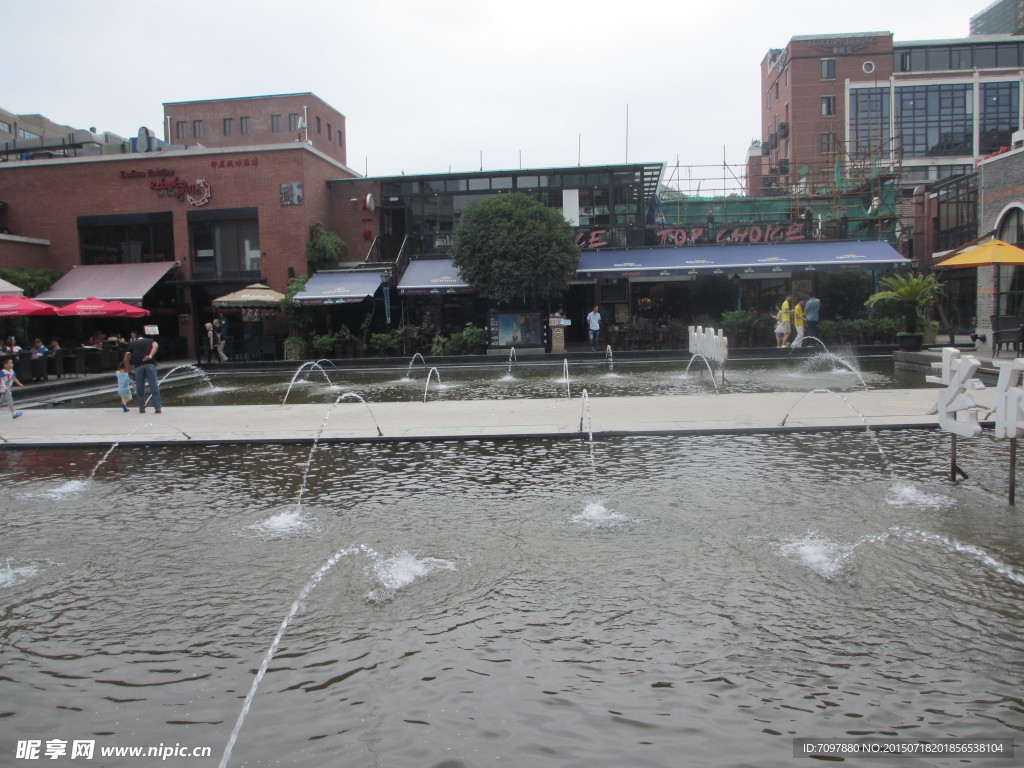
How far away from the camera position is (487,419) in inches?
505

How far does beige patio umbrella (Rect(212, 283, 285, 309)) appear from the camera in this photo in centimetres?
2753

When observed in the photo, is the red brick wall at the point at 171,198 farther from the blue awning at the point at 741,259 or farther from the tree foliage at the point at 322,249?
the blue awning at the point at 741,259

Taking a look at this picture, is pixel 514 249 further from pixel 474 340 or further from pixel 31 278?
pixel 31 278

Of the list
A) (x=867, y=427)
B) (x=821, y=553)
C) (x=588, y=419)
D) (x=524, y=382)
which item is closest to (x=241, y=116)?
(x=524, y=382)

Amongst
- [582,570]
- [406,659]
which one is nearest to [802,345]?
[582,570]

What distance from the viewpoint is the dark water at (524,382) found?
17.0 m

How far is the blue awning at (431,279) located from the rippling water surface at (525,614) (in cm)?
2038

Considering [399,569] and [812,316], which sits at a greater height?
[812,316]

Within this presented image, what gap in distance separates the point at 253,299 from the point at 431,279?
6.72 metres

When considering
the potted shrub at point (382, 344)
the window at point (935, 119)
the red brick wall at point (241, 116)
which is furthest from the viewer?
the red brick wall at point (241, 116)

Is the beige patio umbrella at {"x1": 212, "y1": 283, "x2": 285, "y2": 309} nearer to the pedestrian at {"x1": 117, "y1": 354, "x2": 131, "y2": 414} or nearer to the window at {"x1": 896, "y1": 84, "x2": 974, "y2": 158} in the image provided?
the pedestrian at {"x1": 117, "y1": 354, "x2": 131, "y2": 414}

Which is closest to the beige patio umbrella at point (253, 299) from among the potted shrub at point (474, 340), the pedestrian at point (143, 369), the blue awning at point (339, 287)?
the blue awning at point (339, 287)

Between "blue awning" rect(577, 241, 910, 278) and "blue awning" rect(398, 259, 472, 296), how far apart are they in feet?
15.8

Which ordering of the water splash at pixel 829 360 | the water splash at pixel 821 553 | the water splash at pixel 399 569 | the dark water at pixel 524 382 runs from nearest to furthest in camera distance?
1. the water splash at pixel 399 569
2. the water splash at pixel 821 553
3. the dark water at pixel 524 382
4. the water splash at pixel 829 360
